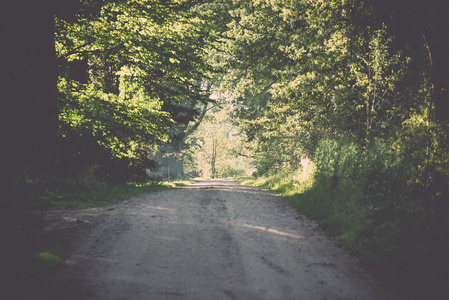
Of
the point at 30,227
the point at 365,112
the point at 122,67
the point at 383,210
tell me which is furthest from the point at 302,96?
the point at 30,227

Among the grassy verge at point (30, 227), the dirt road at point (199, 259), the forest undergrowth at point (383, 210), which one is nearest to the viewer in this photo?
the dirt road at point (199, 259)

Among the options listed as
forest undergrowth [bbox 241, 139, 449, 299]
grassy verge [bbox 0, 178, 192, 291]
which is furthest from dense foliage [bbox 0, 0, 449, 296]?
grassy verge [bbox 0, 178, 192, 291]

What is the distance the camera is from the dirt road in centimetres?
343

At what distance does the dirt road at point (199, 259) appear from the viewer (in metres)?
3.43

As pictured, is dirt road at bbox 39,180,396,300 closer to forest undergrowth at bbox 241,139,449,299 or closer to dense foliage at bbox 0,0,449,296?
forest undergrowth at bbox 241,139,449,299

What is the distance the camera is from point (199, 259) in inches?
172

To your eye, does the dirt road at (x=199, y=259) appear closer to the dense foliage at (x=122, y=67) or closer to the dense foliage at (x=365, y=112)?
the dense foliage at (x=365, y=112)

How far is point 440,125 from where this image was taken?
6.54 meters

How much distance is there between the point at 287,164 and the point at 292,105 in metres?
4.57

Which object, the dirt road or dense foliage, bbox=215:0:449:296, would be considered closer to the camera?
the dirt road

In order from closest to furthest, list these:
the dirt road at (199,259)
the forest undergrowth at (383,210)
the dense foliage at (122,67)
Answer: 1. the dirt road at (199,259)
2. the forest undergrowth at (383,210)
3. the dense foliage at (122,67)

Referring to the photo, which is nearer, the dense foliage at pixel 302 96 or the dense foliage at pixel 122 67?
the dense foliage at pixel 302 96

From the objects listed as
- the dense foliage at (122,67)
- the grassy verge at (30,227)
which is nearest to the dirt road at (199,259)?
the grassy verge at (30,227)

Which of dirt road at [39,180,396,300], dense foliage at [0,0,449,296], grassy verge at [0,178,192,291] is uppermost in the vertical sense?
dense foliage at [0,0,449,296]
